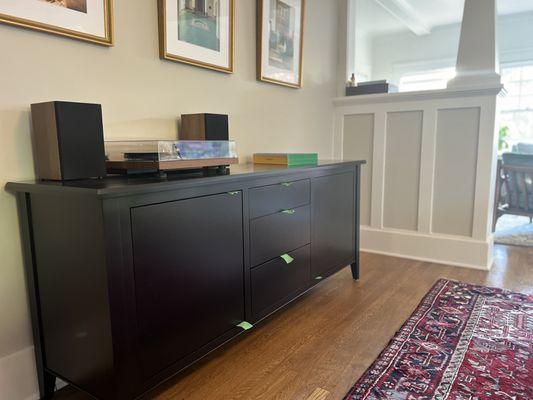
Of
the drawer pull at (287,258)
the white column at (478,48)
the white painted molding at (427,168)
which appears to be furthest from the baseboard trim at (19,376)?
the white column at (478,48)

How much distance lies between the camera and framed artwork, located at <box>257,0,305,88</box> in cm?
230

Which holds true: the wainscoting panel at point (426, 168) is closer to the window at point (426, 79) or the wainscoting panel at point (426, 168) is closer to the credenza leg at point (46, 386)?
the credenza leg at point (46, 386)

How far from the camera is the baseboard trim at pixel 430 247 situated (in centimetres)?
277

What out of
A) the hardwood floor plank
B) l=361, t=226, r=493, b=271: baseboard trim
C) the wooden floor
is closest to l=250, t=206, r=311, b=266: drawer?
the wooden floor

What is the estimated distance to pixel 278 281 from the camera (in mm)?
1800

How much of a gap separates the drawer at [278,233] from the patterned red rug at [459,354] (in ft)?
1.95

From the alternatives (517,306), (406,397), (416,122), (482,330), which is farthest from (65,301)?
(416,122)

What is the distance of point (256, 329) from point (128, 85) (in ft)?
3.99

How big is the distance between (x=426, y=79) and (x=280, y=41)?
175 inches

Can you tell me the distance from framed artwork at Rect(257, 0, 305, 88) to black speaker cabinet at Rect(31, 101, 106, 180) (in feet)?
4.20

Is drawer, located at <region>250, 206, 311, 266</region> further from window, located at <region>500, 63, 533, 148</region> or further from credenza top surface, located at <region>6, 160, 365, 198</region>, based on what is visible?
window, located at <region>500, 63, 533, 148</region>

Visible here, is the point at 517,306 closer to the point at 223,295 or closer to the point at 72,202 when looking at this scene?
the point at 223,295

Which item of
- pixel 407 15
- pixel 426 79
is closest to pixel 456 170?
pixel 407 15

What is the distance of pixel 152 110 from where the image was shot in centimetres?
172
